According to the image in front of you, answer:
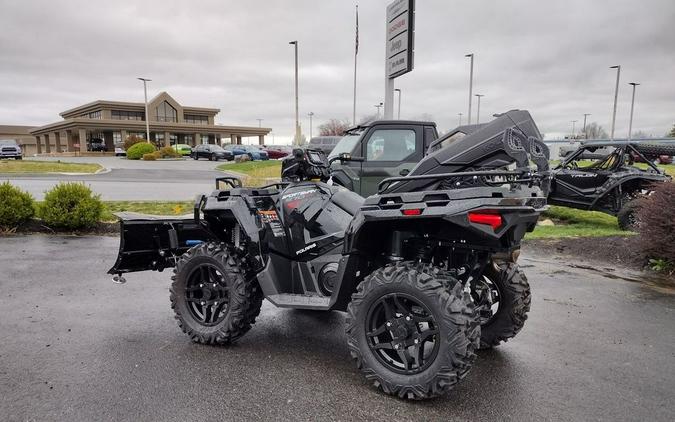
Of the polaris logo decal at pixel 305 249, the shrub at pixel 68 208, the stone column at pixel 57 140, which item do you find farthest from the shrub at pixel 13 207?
the stone column at pixel 57 140

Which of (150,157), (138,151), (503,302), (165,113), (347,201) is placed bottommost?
(503,302)

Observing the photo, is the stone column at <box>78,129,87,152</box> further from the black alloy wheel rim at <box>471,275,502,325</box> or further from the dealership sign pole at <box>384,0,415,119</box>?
the black alloy wheel rim at <box>471,275,502,325</box>

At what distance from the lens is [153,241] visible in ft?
14.4

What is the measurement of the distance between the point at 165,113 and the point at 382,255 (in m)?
71.8

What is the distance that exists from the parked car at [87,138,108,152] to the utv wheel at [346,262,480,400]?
6231 cm

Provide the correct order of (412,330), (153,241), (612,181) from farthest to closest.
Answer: (612,181)
(153,241)
(412,330)

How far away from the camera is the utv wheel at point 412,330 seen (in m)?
2.78

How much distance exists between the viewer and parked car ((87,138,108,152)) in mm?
57447

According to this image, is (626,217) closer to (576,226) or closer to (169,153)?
(576,226)

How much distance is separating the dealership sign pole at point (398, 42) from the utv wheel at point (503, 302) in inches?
319

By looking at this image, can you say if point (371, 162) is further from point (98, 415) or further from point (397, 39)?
point (98, 415)

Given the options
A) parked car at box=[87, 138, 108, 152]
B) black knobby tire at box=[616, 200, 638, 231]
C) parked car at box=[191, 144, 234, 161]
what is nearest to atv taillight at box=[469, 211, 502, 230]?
black knobby tire at box=[616, 200, 638, 231]

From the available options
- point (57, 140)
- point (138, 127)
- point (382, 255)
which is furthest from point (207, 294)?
point (57, 140)

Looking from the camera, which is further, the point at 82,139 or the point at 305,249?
the point at 82,139
